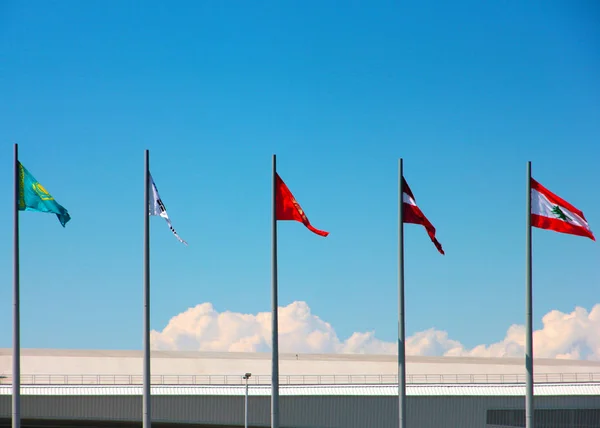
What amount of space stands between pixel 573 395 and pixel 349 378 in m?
14.0

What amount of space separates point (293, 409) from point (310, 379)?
870cm

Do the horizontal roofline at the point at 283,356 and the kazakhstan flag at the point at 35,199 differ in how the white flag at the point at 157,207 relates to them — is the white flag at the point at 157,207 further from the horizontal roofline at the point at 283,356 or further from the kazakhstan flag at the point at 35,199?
the horizontal roofline at the point at 283,356

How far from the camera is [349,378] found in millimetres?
63312

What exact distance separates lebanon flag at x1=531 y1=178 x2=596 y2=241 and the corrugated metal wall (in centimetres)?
2337

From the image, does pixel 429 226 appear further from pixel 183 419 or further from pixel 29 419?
pixel 29 419

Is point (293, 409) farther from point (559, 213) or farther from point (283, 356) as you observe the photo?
point (559, 213)

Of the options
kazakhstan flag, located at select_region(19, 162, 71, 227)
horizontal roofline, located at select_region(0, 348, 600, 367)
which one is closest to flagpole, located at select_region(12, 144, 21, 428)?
kazakhstan flag, located at select_region(19, 162, 71, 227)

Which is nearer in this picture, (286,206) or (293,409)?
(286,206)

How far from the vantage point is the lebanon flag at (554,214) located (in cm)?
3591

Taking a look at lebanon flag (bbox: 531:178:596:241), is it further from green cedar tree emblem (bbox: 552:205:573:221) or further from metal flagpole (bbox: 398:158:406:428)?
metal flagpole (bbox: 398:158:406:428)

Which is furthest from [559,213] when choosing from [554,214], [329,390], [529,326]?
[329,390]

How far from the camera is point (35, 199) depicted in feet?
125

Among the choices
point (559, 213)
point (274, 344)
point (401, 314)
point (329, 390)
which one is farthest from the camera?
point (329, 390)

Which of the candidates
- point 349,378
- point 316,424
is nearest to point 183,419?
point 316,424
